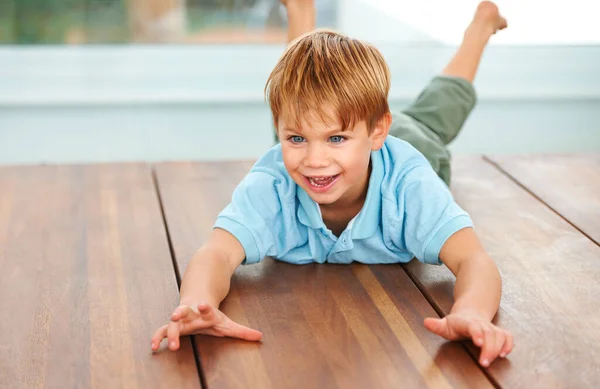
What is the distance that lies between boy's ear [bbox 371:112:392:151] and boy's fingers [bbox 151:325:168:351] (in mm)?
422

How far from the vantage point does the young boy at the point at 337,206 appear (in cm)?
120

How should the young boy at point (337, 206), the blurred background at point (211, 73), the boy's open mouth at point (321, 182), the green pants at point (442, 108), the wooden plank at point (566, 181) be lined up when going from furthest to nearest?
the blurred background at point (211, 73) < the green pants at point (442, 108) < the wooden plank at point (566, 181) < the boy's open mouth at point (321, 182) < the young boy at point (337, 206)

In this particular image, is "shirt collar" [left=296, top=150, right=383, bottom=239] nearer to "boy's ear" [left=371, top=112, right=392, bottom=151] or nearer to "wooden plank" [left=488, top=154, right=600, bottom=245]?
"boy's ear" [left=371, top=112, right=392, bottom=151]

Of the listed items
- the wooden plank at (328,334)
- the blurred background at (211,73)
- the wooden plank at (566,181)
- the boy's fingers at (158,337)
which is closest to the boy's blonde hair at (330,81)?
the wooden plank at (328,334)

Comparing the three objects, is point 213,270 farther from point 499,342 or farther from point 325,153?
point 499,342

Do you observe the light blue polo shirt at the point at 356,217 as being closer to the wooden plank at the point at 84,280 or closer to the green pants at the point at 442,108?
the wooden plank at the point at 84,280

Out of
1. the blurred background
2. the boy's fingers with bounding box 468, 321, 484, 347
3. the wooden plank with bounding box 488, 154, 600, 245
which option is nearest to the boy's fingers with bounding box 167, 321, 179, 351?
the boy's fingers with bounding box 468, 321, 484, 347

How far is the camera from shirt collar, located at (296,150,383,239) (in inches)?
54.9

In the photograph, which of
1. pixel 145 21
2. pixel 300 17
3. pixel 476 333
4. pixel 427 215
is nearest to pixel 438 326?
pixel 476 333

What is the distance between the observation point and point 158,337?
114 centimetres

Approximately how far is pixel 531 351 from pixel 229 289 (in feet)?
1.40

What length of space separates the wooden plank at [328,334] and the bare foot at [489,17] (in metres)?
0.76

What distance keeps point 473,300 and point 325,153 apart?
0.28 meters

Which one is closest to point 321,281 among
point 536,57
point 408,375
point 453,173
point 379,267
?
point 379,267
